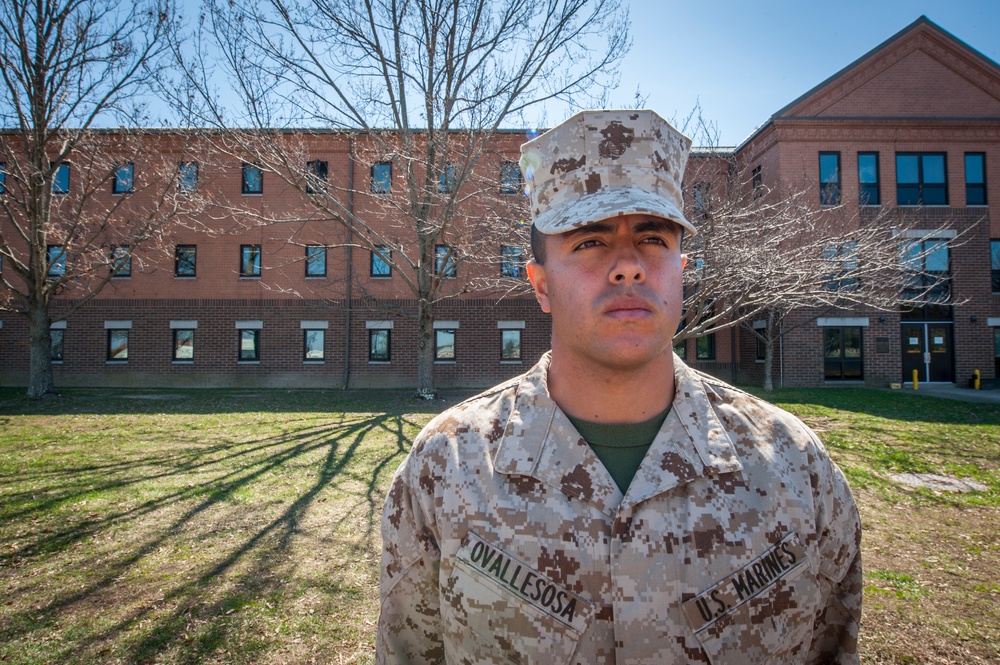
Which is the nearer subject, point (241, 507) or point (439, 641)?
point (439, 641)

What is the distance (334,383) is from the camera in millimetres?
21906

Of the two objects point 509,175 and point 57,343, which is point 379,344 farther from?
point 509,175

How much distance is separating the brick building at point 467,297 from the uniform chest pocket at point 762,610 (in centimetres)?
1973

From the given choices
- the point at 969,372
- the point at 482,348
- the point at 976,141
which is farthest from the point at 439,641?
the point at 976,141

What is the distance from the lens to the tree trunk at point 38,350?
15.3 m

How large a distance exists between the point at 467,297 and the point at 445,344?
2.14 metres

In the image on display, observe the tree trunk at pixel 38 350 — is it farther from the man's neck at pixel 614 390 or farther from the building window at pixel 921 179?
the building window at pixel 921 179

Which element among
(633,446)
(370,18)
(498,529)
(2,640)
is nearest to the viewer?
(498,529)

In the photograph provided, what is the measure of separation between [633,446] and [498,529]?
474 millimetres

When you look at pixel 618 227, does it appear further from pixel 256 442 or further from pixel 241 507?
pixel 256 442

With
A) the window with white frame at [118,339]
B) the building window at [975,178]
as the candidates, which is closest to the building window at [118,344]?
the window with white frame at [118,339]

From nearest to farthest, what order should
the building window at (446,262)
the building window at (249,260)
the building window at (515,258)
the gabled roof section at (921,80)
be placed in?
1. the building window at (515,258)
2. the building window at (446,262)
3. the gabled roof section at (921,80)
4. the building window at (249,260)

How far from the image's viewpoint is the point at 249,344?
2238 centimetres

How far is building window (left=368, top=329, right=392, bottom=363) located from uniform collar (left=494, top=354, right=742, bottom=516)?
21072 millimetres
